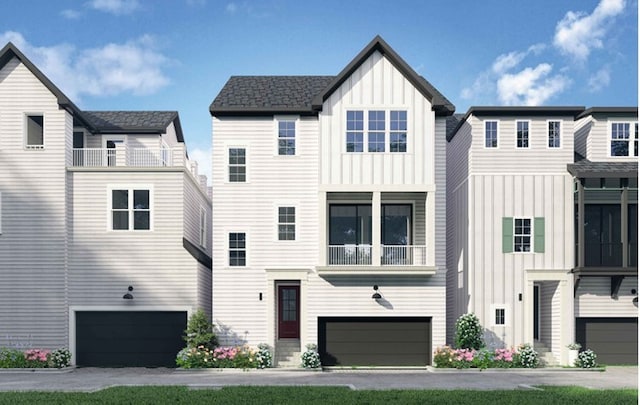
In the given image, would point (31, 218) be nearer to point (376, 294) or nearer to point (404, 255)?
point (376, 294)

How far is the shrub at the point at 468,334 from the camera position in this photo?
2459cm

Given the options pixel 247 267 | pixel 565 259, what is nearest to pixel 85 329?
pixel 247 267

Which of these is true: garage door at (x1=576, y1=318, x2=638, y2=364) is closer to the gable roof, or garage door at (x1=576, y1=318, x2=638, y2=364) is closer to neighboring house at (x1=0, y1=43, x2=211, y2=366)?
the gable roof

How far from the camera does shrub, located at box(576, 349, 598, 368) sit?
24844mm

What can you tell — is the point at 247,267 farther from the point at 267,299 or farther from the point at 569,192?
the point at 569,192

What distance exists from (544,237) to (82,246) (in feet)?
59.3

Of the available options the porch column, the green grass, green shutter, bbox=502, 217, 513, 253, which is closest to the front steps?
the porch column

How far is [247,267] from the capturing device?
25.3 meters

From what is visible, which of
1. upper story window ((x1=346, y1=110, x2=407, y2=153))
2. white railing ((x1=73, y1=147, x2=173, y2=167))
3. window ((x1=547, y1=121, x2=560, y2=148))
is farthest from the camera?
window ((x1=547, y1=121, x2=560, y2=148))

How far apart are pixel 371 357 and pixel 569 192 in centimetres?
1020

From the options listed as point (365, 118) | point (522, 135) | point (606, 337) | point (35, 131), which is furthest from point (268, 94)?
point (606, 337)

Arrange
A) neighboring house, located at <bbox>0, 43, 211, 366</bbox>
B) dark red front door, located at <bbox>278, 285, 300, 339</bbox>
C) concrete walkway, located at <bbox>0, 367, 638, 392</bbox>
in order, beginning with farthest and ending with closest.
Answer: dark red front door, located at <bbox>278, 285, 300, 339</bbox>, neighboring house, located at <bbox>0, 43, 211, 366</bbox>, concrete walkway, located at <bbox>0, 367, 638, 392</bbox>

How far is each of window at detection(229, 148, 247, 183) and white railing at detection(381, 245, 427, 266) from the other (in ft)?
20.2

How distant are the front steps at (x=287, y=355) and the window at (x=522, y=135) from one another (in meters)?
12.0
